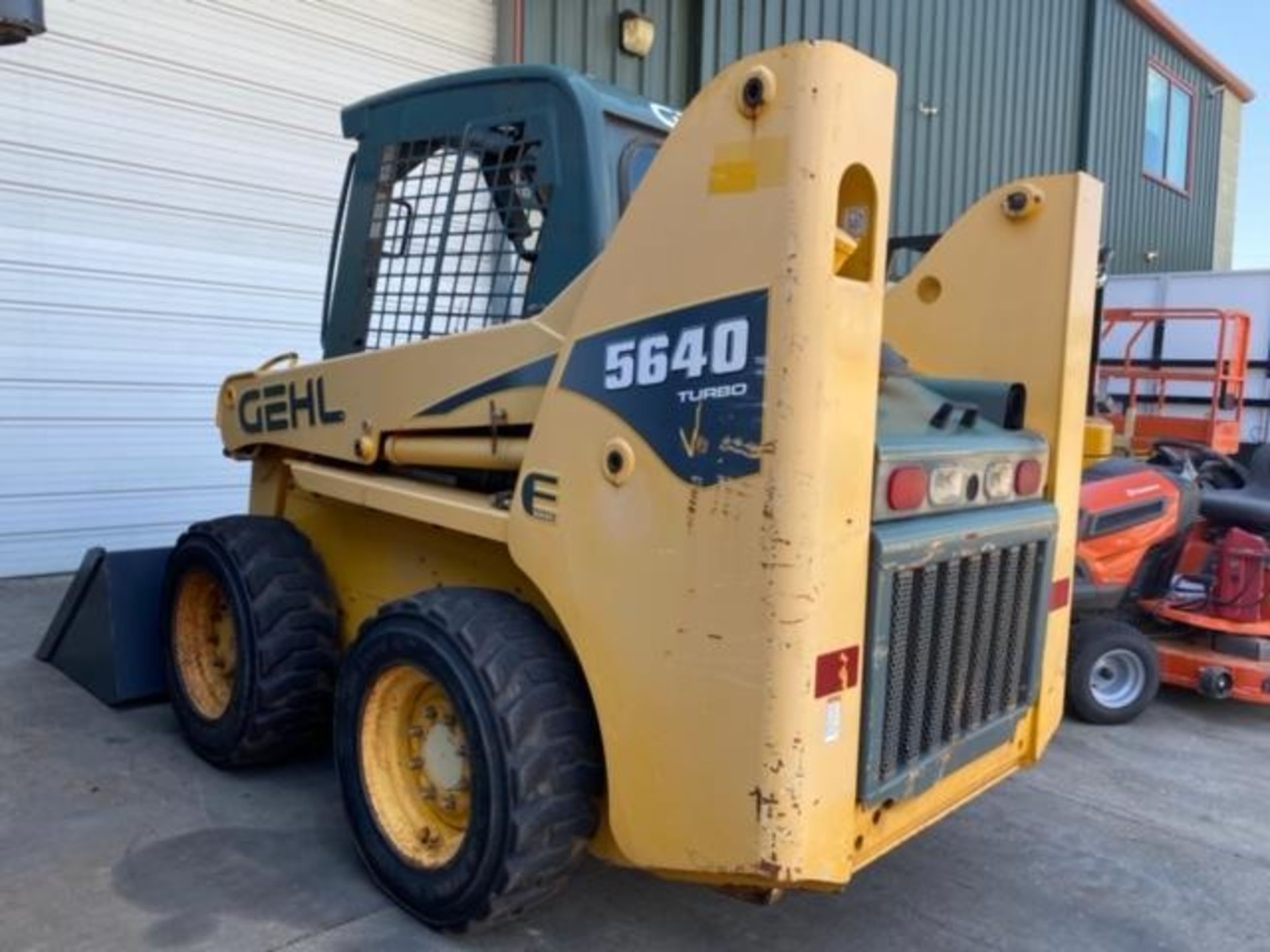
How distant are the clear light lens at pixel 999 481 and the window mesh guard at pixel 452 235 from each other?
146 centimetres

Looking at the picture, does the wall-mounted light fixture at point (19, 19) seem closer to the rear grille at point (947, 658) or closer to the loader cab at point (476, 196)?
the loader cab at point (476, 196)

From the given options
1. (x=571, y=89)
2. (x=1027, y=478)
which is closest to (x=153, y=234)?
(x=571, y=89)

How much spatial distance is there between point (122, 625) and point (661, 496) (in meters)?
3.17

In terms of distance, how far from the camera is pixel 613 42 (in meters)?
9.13

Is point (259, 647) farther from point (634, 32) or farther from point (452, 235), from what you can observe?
point (634, 32)

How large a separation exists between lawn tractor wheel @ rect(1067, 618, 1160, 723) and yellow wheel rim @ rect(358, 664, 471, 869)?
3.46m

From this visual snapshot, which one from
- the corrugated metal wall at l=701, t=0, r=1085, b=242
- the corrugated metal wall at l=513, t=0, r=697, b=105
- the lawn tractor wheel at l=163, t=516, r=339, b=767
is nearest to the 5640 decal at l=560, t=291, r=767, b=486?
the lawn tractor wheel at l=163, t=516, r=339, b=767

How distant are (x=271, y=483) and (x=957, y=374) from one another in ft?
8.94

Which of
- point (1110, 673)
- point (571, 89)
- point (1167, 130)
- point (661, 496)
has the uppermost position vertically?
point (1167, 130)

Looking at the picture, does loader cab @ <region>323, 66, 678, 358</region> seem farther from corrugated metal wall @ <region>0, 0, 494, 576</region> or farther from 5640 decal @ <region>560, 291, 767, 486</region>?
corrugated metal wall @ <region>0, 0, 494, 576</region>

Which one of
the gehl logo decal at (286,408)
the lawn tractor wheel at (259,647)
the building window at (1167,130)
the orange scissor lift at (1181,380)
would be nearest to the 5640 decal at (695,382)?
the gehl logo decal at (286,408)

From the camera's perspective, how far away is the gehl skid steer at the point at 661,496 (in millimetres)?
2510

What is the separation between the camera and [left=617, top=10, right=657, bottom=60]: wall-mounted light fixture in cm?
908

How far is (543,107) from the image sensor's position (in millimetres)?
3422
